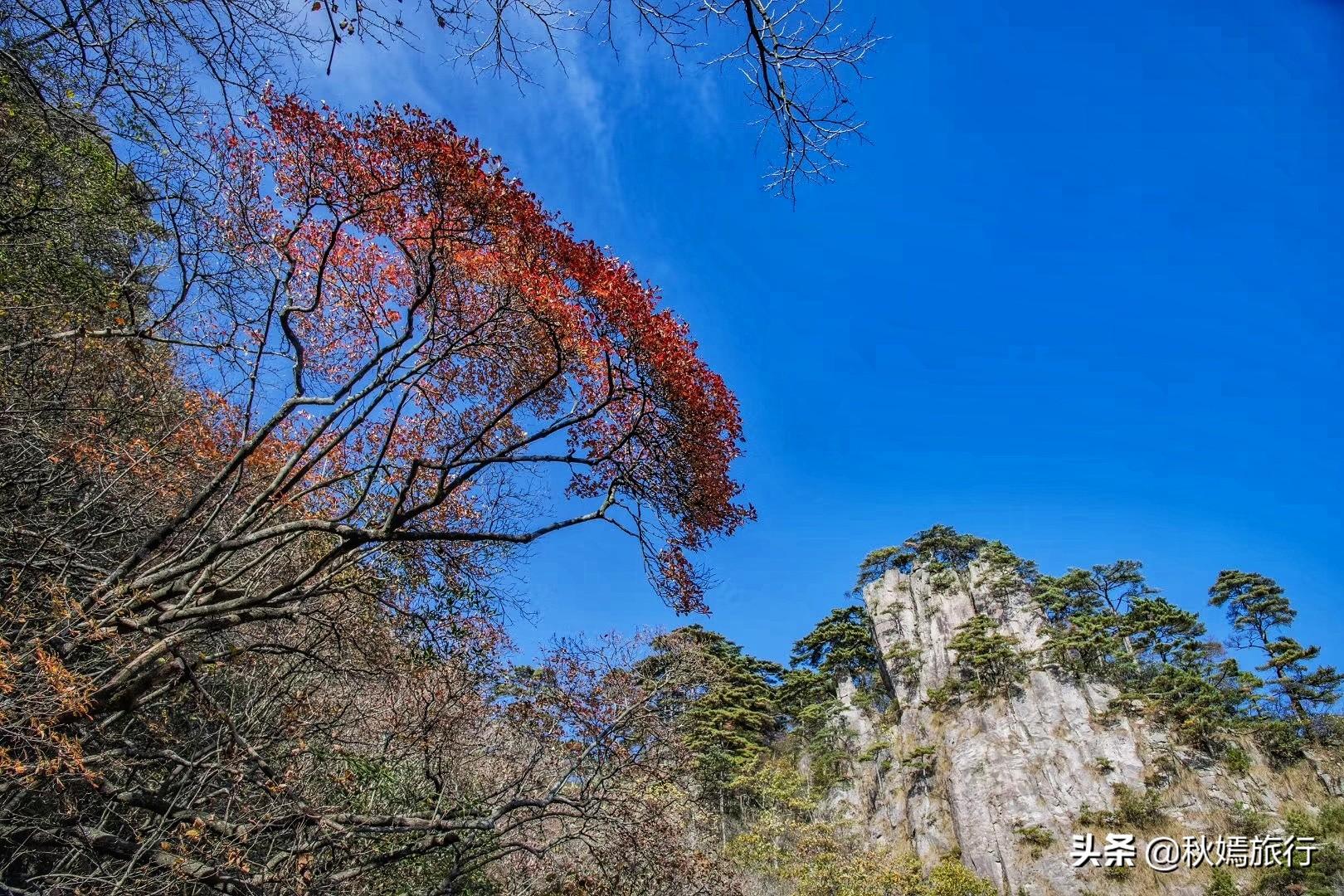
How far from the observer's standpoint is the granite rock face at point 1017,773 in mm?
20562

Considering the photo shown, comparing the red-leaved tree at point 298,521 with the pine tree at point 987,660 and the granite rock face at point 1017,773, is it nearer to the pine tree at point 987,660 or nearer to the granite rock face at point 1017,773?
the granite rock face at point 1017,773

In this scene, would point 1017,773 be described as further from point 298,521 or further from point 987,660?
point 298,521

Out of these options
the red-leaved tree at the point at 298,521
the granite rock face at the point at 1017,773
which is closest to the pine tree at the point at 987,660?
the granite rock face at the point at 1017,773

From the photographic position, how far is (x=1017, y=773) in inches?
922

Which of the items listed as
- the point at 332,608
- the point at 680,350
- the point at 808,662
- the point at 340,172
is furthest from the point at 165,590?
the point at 808,662

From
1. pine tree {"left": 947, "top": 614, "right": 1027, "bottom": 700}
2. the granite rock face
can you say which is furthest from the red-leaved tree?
pine tree {"left": 947, "top": 614, "right": 1027, "bottom": 700}

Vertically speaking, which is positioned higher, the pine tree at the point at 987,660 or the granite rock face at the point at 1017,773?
the pine tree at the point at 987,660

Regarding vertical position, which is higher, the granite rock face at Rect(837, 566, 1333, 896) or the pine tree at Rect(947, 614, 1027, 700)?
the pine tree at Rect(947, 614, 1027, 700)

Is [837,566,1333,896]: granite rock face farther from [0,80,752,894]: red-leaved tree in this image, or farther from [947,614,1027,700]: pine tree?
[0,80,752,894]: red-leaved tree

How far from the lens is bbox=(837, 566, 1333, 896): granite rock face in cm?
2056

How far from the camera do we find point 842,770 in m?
27.2

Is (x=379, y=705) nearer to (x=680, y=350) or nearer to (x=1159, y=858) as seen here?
(x=680, y=350)

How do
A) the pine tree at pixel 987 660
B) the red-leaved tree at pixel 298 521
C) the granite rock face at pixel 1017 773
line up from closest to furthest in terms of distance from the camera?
the red-leaved tree at pixel 298 521 → the granite rock face at pixel 1017 773 → the pine tree at pixel 987 660

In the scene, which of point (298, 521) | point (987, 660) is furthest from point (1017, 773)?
point (298, 521)
